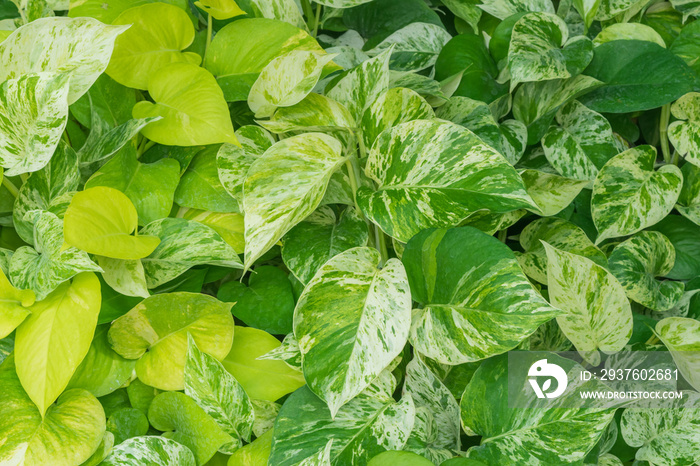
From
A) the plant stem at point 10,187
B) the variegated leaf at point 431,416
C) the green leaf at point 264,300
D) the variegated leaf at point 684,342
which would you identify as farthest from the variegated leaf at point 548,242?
the plant stem at point 10,187

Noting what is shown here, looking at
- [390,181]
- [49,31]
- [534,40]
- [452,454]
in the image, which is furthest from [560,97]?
[49,31]

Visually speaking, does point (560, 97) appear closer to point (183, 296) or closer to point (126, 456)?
point (183, 296)

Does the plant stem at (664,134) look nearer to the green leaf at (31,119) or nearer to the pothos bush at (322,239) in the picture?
the pothos bush at (322,239)

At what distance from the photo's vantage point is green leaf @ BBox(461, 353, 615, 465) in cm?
58

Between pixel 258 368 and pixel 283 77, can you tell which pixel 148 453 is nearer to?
pixel 258 368

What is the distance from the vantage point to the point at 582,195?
2.79ft

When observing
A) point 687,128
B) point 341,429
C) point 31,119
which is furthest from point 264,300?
point 687,128

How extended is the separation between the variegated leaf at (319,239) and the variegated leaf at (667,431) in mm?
383

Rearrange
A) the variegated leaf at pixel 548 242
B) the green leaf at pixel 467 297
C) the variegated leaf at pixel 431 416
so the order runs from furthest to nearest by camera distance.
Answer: the variegated leaf at pixel 548 242
the variegated leaf at pixel 431 416
the green leaf at pixel 467 297

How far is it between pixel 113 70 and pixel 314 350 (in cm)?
41

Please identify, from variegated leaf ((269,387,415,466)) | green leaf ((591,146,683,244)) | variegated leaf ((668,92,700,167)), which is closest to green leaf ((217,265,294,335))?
variegated leaf ((269,387,415,466))

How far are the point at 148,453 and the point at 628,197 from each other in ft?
2.12

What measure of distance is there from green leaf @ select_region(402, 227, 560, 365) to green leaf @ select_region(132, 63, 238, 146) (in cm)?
26

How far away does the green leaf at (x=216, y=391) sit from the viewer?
646 millimetres
